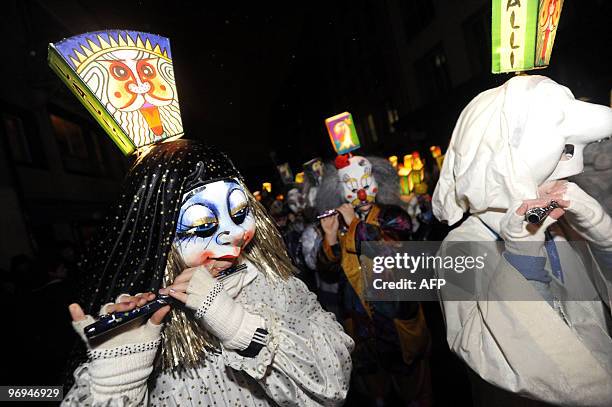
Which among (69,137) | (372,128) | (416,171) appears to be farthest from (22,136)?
(372,128)

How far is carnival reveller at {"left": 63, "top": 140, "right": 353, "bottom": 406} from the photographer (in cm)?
114

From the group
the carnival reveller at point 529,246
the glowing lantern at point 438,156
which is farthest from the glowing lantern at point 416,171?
the carnival reveller at point 529,246

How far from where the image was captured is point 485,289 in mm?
1397

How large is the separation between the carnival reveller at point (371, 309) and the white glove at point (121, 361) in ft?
6.34

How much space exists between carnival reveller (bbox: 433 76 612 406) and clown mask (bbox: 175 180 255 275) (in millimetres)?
856

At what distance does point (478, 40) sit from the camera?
902 cm

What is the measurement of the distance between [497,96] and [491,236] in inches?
21.2

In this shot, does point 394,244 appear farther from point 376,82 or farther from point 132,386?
point 376,82

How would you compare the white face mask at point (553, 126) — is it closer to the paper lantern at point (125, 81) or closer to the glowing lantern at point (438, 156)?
the paper lantern at point (125, 81)

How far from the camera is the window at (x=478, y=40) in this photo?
8.59 m

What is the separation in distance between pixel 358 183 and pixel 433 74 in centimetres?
981

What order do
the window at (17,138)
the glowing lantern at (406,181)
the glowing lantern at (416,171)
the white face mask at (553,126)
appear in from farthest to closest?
the window at (17,138), the glowing lantern at (416,171), the glowing lantern at (406,181), the white face mask at (553,126)

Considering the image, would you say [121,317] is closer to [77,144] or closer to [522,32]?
[522,32]

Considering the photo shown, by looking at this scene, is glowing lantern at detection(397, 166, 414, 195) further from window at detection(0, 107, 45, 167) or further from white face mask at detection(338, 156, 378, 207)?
window at detection(0, 107, 45, 167)
